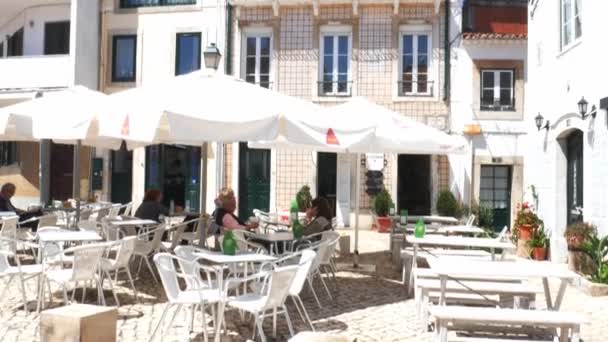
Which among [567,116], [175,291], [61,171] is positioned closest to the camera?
[175,291]

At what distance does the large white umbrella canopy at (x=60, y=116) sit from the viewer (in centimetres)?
658

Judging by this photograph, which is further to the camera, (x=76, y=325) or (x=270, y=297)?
(x=270, y=297)

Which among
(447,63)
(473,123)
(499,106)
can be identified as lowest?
(473,123)

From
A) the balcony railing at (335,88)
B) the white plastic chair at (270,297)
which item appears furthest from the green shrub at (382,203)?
the white plastic chair at (270,297)

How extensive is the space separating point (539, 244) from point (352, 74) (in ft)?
26.2

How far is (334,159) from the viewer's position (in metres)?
16.9

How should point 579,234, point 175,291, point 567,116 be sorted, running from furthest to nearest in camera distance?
point 567,116 → point 579,234 → point 175,291

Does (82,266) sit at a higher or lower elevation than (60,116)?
lower

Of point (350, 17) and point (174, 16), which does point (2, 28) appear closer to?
point (174, 16)

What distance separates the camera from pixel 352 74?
1678 cm

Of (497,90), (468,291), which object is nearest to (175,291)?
(468,291)

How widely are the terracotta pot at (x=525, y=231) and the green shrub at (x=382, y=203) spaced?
512 cm

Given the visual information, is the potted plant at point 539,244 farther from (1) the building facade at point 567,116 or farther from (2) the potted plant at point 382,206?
(2) the potted plant at point 382,206

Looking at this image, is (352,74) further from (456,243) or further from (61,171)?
(456,243)
